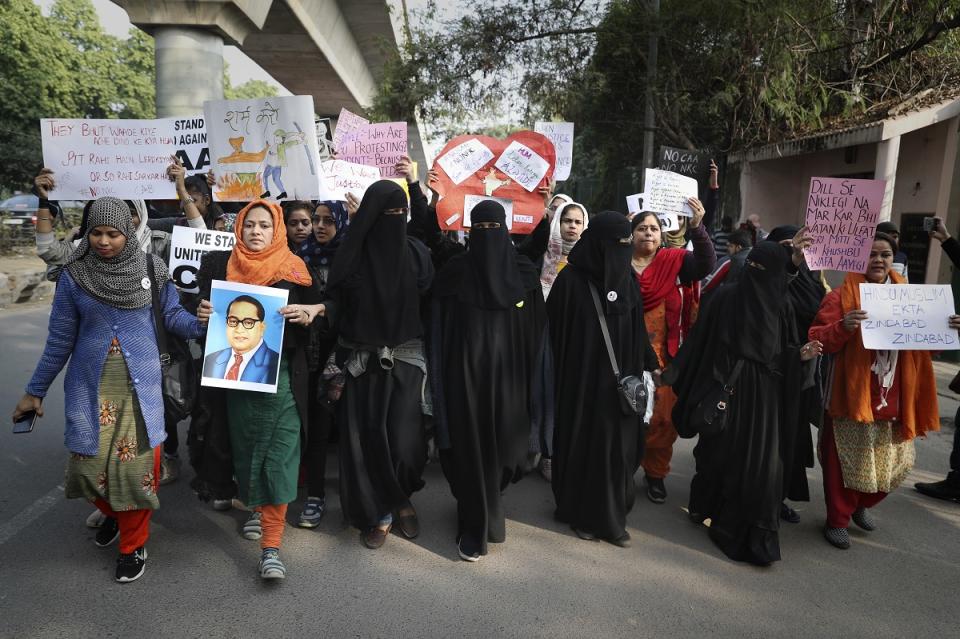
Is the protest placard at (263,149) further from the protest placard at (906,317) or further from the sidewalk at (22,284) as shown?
the sidewalk at (22,284)

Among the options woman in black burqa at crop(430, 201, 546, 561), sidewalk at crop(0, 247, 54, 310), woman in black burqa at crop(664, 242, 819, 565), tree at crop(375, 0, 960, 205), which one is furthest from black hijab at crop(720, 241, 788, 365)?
sidewalk at crop(0, 247, 54, 310)

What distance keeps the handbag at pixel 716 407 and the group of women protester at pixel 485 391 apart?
0.03 feet

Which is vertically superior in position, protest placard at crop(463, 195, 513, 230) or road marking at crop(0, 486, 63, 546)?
protest placard at crop(463, 195, 513, 230)

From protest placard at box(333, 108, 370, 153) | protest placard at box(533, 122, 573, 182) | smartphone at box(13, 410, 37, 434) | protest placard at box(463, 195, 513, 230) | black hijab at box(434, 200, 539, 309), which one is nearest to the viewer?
smartphone at box(13, 410, 37, 434)

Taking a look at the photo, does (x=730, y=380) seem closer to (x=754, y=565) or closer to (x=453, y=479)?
(x=754, y=565)

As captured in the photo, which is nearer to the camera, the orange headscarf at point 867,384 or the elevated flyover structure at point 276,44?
the orange headscarf at point 867,384

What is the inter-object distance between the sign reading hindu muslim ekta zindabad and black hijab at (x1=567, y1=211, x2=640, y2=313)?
0.63 metres

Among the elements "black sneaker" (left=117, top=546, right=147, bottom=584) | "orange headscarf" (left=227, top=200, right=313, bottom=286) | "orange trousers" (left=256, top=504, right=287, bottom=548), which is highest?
"orange headscarf" (left=227, top=200, right=313, bottom=286)

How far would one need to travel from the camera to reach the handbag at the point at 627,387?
3.33 meters

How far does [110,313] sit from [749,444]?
3037 millimetres

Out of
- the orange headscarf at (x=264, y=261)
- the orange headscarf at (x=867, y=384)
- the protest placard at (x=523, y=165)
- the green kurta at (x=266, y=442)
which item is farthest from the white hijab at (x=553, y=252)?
the green kurta at (x=266, y=442)

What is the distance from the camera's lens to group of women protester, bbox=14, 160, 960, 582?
297cm

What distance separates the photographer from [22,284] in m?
10.8

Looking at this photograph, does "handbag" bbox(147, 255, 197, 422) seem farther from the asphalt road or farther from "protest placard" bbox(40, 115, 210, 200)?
"protest placard" bbox(40, 115, 210, 200)
